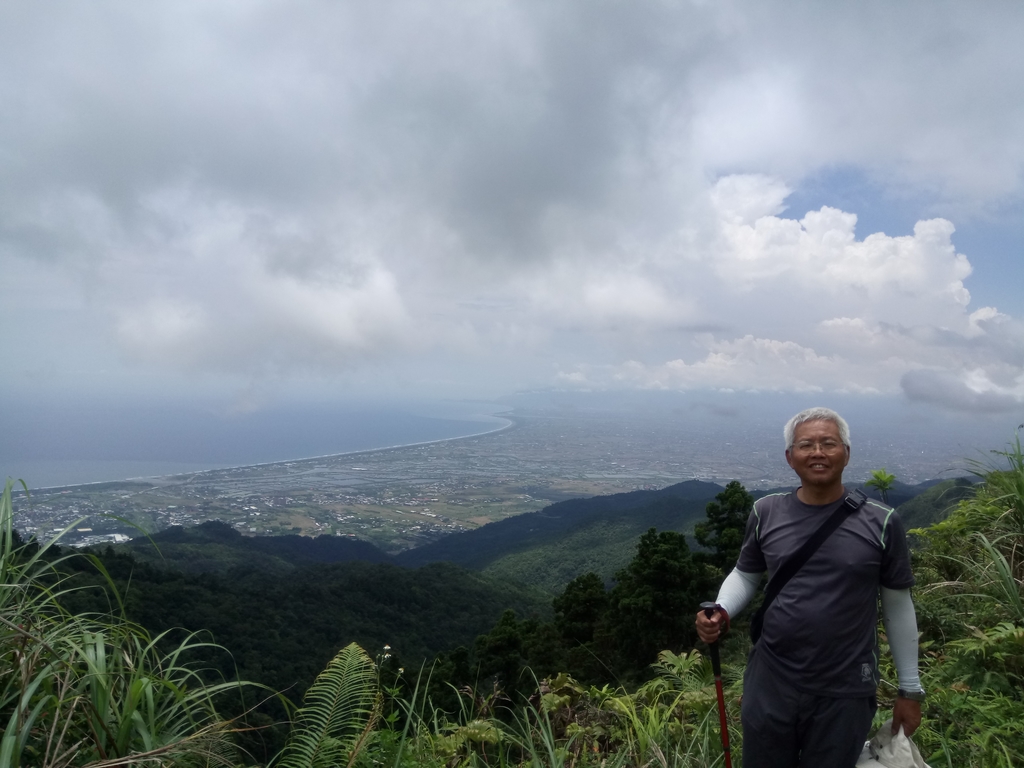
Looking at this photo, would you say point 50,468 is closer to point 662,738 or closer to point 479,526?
point 479,526

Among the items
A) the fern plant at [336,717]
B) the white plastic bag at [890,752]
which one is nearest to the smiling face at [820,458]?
the white plastic bag at [890,752]

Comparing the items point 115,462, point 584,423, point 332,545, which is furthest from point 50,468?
point 584,423

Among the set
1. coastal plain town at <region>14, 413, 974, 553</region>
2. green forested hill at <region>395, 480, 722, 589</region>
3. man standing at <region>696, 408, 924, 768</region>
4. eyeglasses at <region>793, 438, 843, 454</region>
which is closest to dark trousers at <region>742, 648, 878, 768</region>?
man standing at <region>696, 408, 924, 768</region>

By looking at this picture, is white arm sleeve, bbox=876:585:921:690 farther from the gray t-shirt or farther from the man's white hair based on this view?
the man's white hair

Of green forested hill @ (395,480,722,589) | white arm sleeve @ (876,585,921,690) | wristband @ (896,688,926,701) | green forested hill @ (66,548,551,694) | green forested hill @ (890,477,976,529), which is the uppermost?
white arm sleeve @ (876,585,921,690)

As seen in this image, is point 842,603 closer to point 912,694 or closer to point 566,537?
point 912,694

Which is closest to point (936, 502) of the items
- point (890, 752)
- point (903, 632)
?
point (903, 632)
